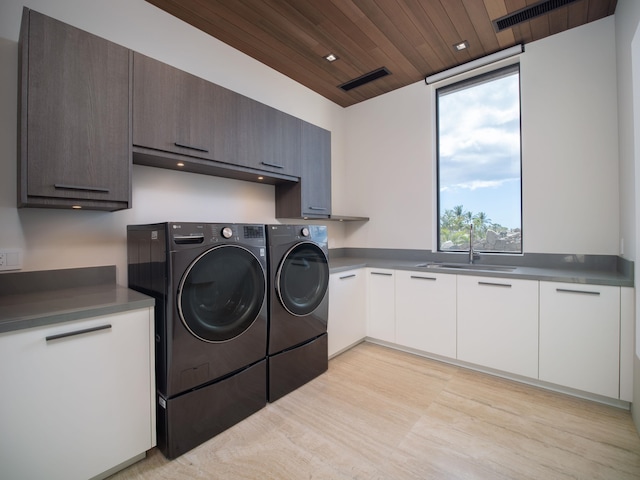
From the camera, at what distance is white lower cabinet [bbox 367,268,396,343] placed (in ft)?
9.05

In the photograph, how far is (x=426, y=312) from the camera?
2.55m

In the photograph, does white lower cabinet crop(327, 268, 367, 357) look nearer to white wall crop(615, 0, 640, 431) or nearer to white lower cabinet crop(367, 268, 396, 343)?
white lower cabinet crop(367, 268, 396, 343)

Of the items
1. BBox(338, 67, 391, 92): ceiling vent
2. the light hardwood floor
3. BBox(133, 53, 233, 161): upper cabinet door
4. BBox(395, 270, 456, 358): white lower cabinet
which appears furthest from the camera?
BBox(338, 67, 391, 92): ceiling vent

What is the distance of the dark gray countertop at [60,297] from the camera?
112 cm

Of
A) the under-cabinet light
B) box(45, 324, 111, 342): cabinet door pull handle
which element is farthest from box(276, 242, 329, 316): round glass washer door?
the under-cabinet light

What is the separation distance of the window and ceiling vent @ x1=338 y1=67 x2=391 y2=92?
669 mm

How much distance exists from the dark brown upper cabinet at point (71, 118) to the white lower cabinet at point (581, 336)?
2726 millimetres

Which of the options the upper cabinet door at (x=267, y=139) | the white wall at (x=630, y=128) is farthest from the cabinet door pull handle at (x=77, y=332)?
the white wall at (x=630, y=128)

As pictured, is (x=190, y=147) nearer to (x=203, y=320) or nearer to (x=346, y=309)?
(x=203, y=320)

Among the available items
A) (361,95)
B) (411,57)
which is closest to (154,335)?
(411,57)

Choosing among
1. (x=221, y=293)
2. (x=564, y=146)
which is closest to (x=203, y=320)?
(x=221, y=293)

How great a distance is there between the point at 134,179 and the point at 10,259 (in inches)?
28.9

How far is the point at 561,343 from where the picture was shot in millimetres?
1964

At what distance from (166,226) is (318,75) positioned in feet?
7.45
